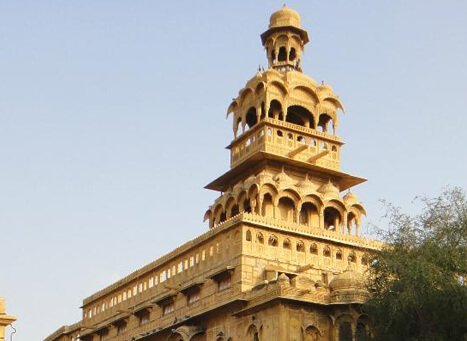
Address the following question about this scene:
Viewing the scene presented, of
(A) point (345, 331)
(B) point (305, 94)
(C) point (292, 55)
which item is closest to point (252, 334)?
(A) point (345, 331)

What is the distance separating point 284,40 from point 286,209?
44.2 ft

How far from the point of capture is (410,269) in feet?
116

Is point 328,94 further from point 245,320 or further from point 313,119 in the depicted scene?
point 245,320

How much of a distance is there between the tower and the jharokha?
0.24ft

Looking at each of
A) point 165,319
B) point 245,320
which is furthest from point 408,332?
point 165,319

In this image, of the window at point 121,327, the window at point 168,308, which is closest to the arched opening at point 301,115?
the window at point 168,308

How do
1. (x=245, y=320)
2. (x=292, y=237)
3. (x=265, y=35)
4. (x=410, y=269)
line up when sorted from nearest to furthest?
(x=410, y=269), (x=245, y=320), (x=292, y=237), (x=265, y=35)

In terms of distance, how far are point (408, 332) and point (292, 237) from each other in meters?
12.8

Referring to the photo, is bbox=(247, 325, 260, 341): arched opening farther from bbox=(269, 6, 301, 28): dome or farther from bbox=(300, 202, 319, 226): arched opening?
bbox=(269, 6, 301, 28): dome

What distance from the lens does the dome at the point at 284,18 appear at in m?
60.2

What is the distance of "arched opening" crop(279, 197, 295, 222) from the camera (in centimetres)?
5216

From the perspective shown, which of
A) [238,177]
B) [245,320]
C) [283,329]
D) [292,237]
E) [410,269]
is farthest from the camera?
Result: [238,177]

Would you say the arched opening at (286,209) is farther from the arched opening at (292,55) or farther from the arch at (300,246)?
the arched opening at (292,55)

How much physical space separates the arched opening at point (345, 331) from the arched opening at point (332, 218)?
12511 millimetres
